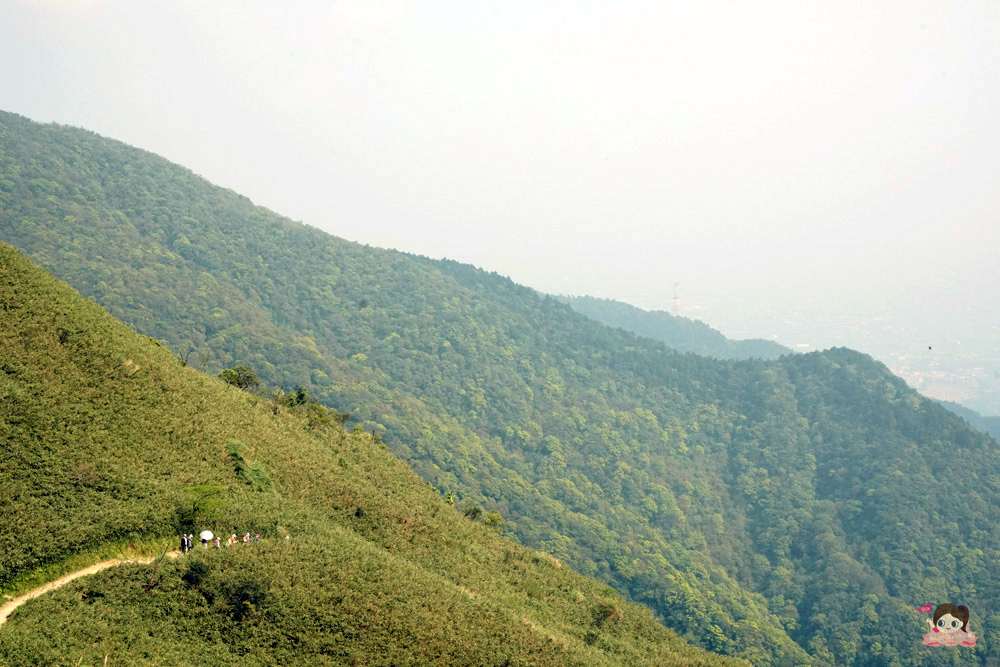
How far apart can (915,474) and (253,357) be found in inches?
5471

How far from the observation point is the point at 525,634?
33.1 metres

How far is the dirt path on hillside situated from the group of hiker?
497 millimetres

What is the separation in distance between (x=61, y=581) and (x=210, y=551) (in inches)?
216

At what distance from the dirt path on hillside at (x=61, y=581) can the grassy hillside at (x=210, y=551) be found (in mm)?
540

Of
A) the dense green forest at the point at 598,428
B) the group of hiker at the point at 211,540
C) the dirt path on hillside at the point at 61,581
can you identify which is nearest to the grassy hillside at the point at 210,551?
the dirt path on hillside at the point at 61,581

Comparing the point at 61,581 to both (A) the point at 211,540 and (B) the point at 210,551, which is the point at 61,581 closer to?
(B) the point at 210,551

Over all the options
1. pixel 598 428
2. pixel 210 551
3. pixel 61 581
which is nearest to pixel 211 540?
pixel 210 551

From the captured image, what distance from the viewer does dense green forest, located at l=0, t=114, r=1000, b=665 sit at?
394 ft

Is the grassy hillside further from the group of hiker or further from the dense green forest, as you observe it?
the dense green forest

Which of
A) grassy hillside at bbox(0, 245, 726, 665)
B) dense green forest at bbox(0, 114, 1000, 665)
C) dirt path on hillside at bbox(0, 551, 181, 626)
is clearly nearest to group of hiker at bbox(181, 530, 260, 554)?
dirt path on hillside at bbox(0, 551, 181, 626)

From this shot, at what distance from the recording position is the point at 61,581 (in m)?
27.5

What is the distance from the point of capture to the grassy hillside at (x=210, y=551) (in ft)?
89.4

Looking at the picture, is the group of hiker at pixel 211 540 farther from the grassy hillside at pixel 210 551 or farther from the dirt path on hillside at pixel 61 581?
the grassy hillside at pixel 210 551

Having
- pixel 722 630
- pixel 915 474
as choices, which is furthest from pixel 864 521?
pixel 722 630
